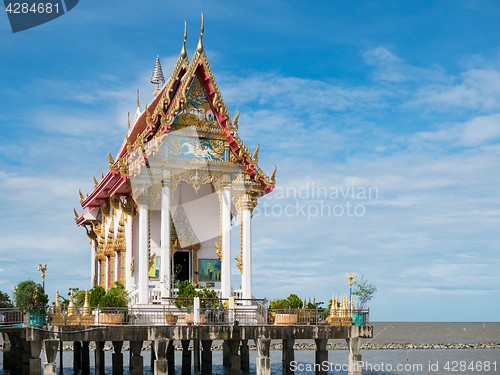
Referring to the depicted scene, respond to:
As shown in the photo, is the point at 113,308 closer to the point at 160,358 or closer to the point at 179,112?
the point at 160,358

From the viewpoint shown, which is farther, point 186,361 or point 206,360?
point 186,361

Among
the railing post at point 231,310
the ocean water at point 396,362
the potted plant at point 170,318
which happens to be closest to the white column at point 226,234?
the railing post at point 231,310

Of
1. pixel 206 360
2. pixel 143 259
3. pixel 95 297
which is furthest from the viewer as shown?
pixel 206 360

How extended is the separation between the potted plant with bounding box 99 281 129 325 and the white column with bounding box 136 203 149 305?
1.15m

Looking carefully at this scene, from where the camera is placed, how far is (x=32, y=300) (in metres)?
24.5

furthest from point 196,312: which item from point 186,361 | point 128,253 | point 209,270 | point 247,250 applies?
point 186,361

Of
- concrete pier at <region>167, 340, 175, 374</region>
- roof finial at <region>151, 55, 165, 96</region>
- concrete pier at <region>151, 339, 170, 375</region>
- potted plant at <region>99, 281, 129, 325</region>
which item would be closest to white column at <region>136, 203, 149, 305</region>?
potted plant at <region>99, 281, 129, 325</region>

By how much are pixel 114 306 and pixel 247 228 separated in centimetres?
738

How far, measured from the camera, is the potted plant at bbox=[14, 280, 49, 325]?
23.8m

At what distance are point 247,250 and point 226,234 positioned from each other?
118 cm

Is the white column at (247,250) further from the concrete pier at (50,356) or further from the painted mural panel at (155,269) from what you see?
the concrete pier at (50,356)

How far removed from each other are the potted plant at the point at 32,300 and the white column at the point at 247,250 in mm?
8552

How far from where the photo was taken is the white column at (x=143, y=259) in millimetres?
27234

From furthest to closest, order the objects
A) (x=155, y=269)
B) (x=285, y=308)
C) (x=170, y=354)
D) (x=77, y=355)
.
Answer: (x=77, y=355)
(x=170, y=354)
(x=155, y=269)
(x=285, y=308)
